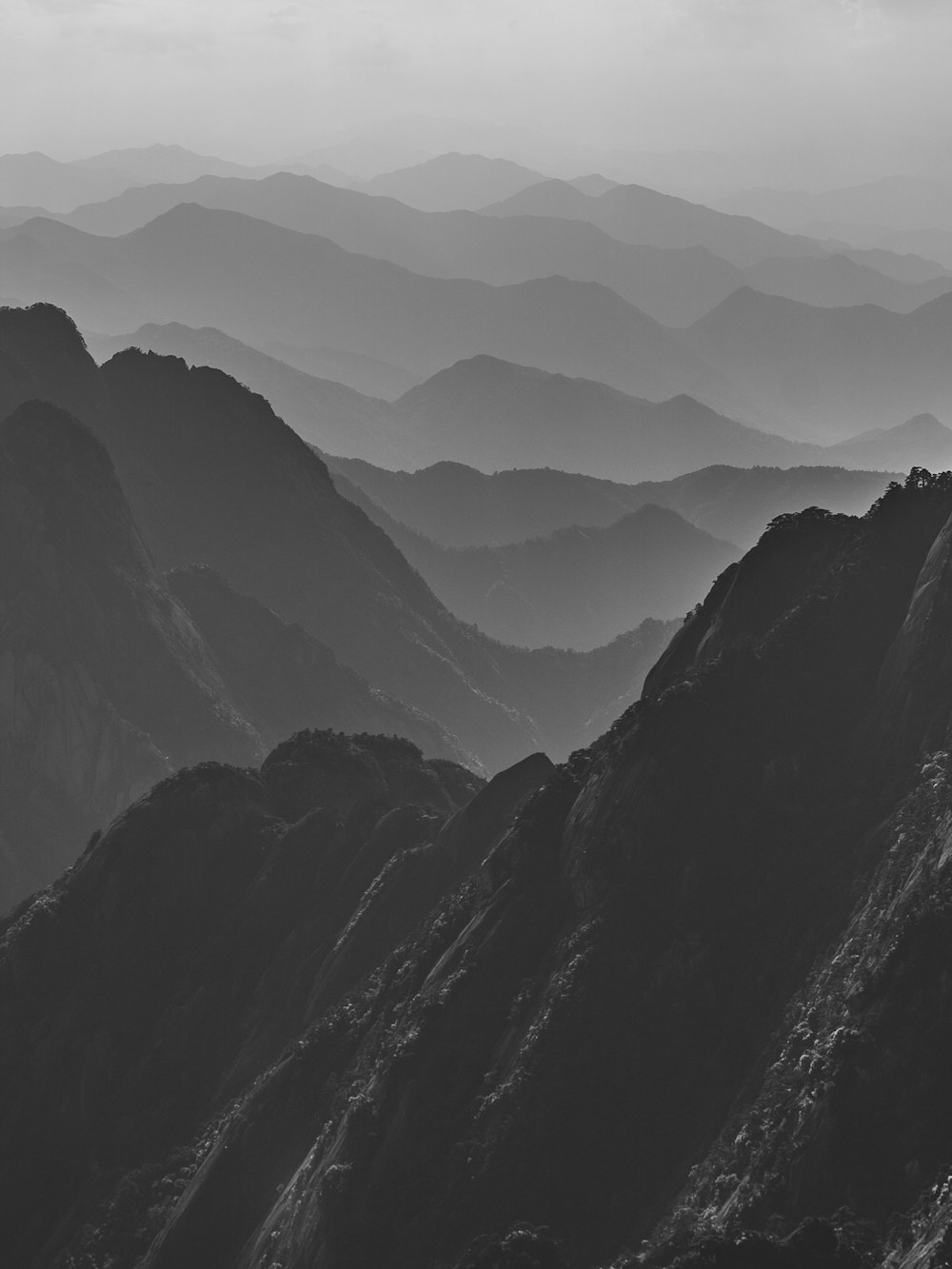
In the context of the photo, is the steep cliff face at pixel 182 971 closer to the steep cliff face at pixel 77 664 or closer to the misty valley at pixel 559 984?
the misty valley at pixel 559 984

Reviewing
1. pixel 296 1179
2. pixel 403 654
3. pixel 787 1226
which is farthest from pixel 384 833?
pixel 403 654

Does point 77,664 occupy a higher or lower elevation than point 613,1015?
higher

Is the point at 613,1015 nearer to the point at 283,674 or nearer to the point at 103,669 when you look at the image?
the point at 103,669

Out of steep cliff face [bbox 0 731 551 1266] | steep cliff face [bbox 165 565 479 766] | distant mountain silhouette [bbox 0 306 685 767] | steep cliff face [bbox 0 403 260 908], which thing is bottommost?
steep cliff face [bbox 0 731 551 1266]

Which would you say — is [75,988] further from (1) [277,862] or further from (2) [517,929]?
(2) [517,929]

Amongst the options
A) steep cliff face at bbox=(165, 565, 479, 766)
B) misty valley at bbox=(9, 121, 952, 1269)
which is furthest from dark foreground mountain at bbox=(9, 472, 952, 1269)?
steep cliff face at bbox=(165, 565, 479, 766)

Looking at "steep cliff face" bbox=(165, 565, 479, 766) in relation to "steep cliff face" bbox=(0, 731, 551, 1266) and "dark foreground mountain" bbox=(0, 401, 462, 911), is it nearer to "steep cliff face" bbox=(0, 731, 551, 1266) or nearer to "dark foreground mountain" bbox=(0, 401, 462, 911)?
"dark foreground mountain" bbox=(0, 401, 462, 911)

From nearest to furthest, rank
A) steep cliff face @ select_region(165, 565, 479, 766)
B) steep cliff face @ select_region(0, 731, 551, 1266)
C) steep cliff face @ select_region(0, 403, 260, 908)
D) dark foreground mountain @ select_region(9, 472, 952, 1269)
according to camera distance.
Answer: dark foreground mountain @ select_region(9, 472, 952, 1269) < steep cliff face @ select_region(0, 731, 551, 1266) < steep cliff face @ select_region(0, 403, 260, 908) < steep cliff face @ select_region(165, 565, 479, 766)

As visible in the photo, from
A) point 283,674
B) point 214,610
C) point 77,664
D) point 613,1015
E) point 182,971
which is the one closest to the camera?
point 613,1015

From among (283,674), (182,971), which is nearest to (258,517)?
(283,674)
